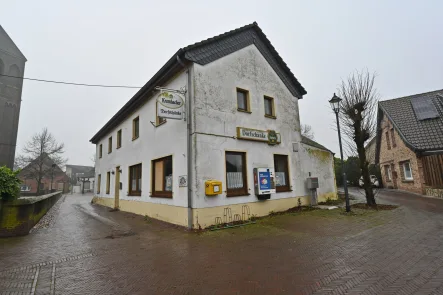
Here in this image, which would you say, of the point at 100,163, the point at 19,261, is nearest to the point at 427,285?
the point at 19,261

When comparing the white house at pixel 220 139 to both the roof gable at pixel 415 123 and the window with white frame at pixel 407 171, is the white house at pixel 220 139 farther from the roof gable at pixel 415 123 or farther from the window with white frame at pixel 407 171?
the window with white frame at pixel 407 171

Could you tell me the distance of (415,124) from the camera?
17312mm

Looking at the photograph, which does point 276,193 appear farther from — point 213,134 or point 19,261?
point 19,261

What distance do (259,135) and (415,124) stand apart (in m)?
14.9

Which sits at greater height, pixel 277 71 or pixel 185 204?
pixel 277 71

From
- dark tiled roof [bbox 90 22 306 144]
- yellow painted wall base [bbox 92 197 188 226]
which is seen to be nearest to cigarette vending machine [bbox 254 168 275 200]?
yellow painted wall base [bbox 92 197 188 226]

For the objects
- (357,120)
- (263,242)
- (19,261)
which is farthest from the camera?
(357,120)

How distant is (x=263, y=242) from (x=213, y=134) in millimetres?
4076

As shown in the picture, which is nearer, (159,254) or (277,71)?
(159,254)

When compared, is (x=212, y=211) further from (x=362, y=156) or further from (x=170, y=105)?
(x=362, y=156)

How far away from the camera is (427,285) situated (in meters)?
3.38

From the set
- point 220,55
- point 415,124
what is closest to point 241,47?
point 220,55

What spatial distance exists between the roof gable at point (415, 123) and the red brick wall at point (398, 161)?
0.85m

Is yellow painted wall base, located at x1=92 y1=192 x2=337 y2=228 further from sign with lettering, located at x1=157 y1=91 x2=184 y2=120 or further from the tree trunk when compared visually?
sign with lettering, located at x1=157 y1=91 x2=184 y2=120
